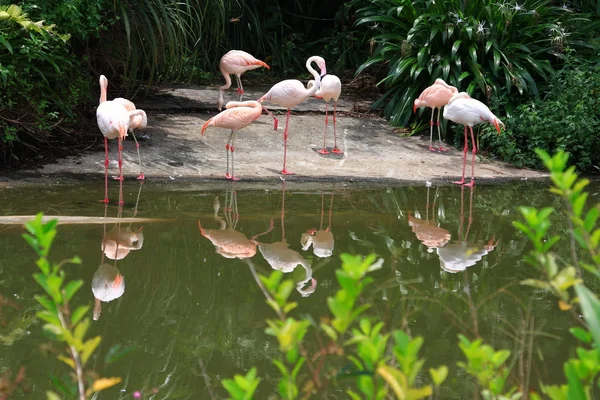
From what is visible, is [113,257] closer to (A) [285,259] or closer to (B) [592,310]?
(A) [285,259]

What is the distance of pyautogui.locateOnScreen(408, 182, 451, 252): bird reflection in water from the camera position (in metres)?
5.68

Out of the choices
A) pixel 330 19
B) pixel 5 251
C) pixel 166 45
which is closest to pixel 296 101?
→ pixel 166 45

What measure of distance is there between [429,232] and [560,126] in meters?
3.08

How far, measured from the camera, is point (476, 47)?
919cm

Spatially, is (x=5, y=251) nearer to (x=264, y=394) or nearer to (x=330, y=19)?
(x=264, y=394)

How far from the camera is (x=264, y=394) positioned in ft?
10.7

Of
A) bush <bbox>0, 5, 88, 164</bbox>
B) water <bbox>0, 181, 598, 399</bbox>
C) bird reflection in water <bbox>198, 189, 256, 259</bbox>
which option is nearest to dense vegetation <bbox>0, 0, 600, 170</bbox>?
bush <bbox>0, 5, 88, 164</bbox>

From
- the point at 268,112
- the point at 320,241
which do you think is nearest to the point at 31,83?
the point at 268,112

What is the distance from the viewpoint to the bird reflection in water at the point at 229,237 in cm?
531

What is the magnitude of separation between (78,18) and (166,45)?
1593 mm

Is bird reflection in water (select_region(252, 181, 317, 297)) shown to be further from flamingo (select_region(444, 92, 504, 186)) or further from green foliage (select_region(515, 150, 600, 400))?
flamingo (select_region(444, 92, 504, 186))

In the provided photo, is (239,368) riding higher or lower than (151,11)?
lower

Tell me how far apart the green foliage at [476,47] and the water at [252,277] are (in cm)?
188

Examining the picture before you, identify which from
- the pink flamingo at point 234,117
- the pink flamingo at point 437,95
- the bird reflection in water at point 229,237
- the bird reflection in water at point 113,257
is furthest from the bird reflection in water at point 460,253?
the pink flamingo at point 437,95
